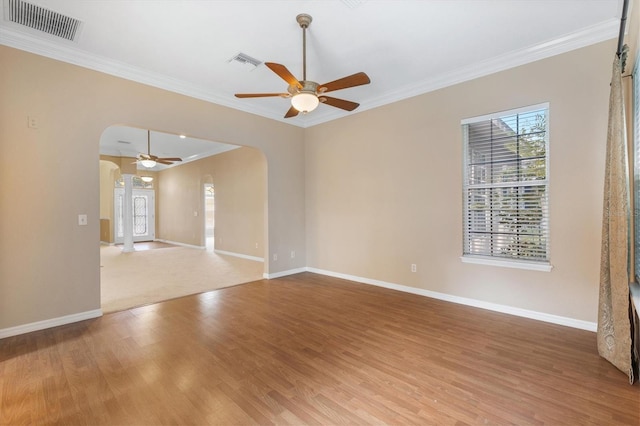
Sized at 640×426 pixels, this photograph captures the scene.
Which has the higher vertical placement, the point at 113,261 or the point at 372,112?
the point at 372,112

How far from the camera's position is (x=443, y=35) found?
10.1ft

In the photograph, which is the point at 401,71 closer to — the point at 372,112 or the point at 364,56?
the point at 364,56

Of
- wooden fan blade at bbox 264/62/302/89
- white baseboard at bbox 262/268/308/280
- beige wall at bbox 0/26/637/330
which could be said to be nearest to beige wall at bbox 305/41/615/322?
beige wall at bbox 0/26/637/330

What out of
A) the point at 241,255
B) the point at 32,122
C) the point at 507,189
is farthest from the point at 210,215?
the point at 507,189

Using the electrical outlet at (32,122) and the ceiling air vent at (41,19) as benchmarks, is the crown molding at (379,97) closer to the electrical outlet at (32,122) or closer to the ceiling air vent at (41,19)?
the ceiling air vent at (41,19)

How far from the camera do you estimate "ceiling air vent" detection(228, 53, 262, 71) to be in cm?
346

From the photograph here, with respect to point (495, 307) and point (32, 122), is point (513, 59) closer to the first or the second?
point (495, 307)

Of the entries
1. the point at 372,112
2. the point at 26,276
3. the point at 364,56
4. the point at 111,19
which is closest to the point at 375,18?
the point at 364,56

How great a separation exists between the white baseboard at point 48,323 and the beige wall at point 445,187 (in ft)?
12.0

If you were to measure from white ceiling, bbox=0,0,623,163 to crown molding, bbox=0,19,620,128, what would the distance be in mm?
11

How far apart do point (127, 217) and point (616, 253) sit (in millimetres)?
11224

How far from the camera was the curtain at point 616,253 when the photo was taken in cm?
225

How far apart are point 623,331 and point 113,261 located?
366 inches

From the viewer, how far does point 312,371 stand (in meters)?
2.31
